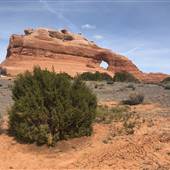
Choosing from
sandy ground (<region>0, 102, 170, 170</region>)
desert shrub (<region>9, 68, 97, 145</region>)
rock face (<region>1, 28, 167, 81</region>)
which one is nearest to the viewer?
sandy ground (<region>0, 102, 170, 170</region>)

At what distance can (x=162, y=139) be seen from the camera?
456 inches

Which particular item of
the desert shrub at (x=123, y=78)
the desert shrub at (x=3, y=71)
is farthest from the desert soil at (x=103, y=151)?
the desert shrub at (x=3, y=71)

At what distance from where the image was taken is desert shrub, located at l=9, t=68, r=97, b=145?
42.4 feet

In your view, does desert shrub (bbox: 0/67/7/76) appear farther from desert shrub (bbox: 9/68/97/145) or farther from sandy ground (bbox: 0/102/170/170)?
sandy ground (bbox: 0/102/170/170)

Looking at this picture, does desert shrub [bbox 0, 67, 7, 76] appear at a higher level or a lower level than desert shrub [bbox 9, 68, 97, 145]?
higher

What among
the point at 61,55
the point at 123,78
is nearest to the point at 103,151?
the point at 123,78

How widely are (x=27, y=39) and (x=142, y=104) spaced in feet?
254

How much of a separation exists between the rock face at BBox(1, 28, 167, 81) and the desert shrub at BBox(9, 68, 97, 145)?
7329cm

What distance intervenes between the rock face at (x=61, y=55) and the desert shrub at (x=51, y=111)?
73.3 meters

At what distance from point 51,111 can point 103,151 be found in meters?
2.43

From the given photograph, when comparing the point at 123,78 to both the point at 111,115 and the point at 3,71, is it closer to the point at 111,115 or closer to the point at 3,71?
the point at 3,71

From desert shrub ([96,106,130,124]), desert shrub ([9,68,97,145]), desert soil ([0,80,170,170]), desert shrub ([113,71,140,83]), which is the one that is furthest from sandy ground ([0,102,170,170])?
desert shrub ([113,71,140,83])

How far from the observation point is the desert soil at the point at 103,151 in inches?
414

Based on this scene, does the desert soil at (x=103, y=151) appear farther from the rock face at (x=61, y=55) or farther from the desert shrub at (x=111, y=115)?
the rock face at (x=61, y=55)
